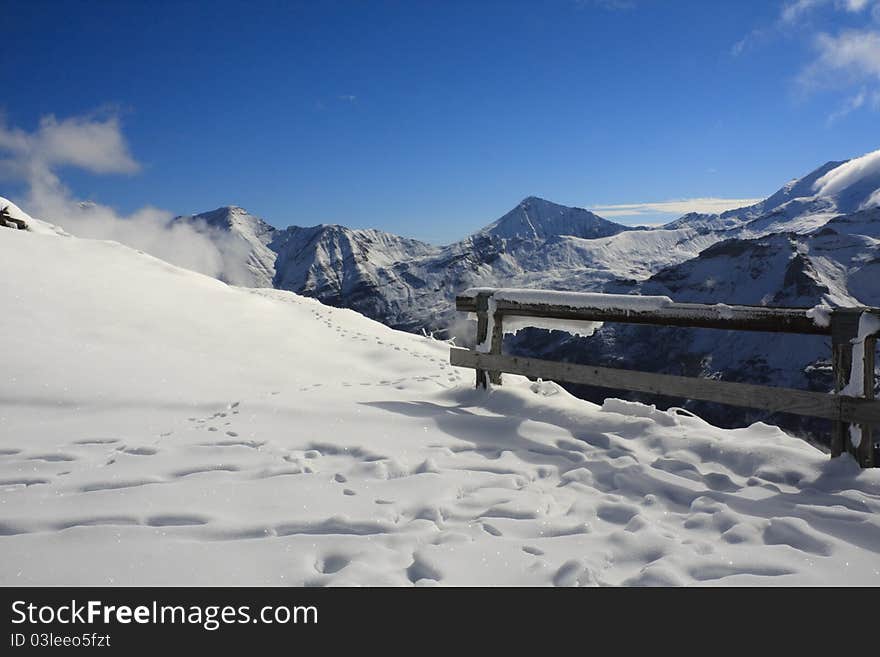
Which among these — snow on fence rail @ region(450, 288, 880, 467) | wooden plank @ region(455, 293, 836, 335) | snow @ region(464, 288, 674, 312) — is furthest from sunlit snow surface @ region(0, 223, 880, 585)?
snow @ region(464, 288, 674, 312)

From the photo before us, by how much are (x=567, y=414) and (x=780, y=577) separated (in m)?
3.54

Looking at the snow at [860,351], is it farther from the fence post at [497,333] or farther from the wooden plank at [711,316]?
the fence post at [497,333]

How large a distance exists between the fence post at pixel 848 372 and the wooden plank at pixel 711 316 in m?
0.13

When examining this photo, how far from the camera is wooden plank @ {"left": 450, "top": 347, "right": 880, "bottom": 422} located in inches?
204

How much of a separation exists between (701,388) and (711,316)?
31.4 inches

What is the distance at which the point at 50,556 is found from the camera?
11.3 feet

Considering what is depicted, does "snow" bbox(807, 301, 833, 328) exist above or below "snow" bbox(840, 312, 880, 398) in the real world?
above

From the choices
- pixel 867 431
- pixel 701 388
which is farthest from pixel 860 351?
pixel 701 388

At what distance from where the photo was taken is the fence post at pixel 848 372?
16.6 ft

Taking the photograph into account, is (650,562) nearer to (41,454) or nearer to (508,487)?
Answer: (508,487)

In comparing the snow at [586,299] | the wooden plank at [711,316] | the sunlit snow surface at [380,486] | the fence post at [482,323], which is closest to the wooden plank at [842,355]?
the wooden plank at [711,316]

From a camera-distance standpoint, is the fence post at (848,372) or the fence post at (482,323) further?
the fence post at (482,323)

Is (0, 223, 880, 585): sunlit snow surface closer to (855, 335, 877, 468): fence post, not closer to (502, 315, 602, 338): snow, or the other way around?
(855, 335, 877, 468): fence post
